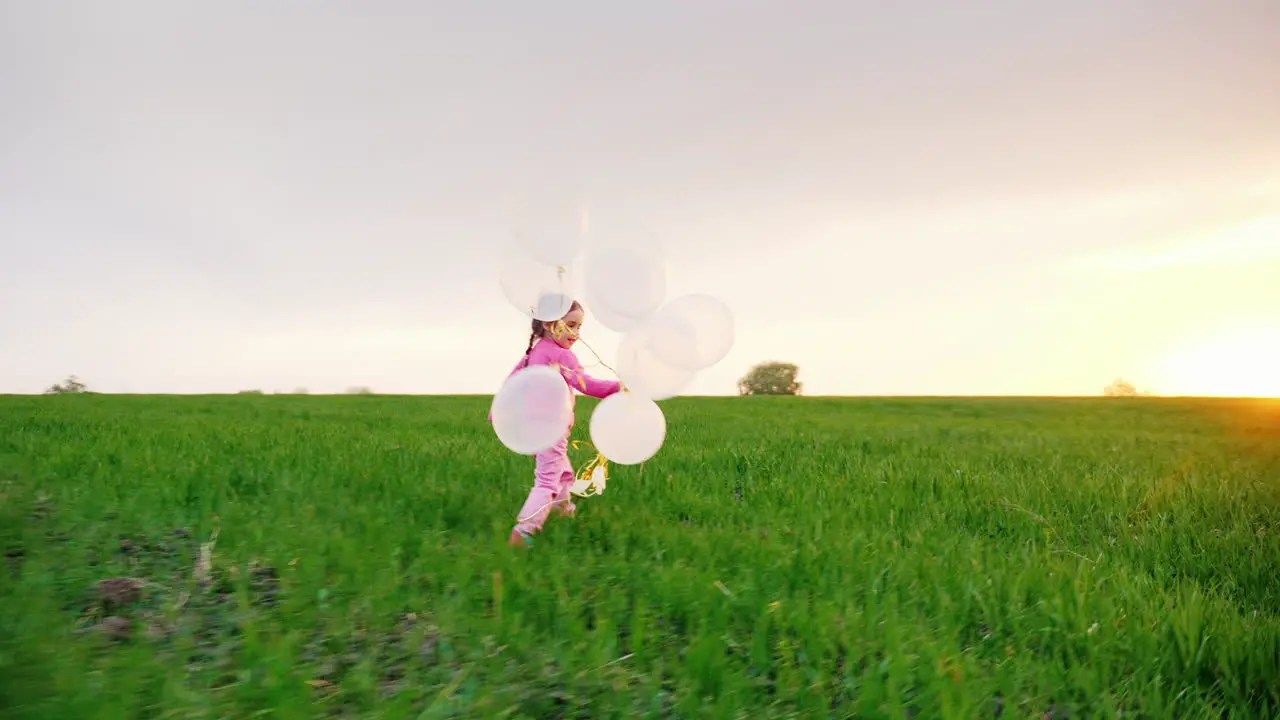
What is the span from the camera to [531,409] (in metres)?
5.26

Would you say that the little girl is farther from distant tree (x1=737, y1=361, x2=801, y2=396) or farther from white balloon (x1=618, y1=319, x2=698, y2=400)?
distant tree (x1=737, y1=361, x2=801, y2=396)

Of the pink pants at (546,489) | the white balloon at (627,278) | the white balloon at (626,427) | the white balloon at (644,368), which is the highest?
the white balloon at (627,278)

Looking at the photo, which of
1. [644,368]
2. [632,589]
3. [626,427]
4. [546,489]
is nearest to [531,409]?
[626,427]

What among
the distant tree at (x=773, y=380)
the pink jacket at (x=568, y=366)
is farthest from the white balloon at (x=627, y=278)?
the distant tree at (x=773, y=380)

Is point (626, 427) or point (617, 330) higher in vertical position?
point (617, 330)

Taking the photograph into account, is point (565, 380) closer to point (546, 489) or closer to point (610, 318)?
point (610, 318)

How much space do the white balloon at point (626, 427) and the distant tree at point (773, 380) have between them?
35.5 meters

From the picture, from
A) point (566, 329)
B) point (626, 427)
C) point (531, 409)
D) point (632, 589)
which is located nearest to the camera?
point (632, 589)

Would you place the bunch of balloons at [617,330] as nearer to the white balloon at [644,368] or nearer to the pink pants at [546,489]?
the white balloon at [644,368]

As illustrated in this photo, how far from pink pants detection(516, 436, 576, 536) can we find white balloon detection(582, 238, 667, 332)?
101 centimetres

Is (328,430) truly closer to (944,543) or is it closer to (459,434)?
(459,434)

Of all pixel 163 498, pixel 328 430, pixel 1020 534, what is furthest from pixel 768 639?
pixel 328 430

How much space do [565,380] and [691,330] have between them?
3.05 feet

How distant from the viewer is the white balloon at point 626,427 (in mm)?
5551
